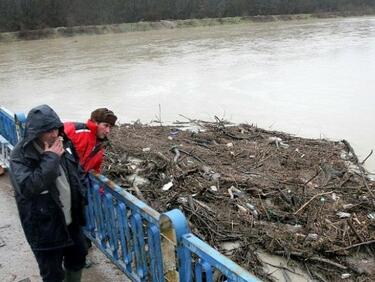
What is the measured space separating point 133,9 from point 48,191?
53224 mm

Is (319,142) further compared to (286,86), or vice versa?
(286,86)

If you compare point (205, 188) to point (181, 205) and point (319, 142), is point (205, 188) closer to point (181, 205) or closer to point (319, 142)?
point (181, 205)

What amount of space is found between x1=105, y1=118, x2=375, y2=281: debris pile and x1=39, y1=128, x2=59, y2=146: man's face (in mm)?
2342

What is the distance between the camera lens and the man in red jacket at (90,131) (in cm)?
349

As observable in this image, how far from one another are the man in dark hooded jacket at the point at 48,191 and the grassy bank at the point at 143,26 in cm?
4075

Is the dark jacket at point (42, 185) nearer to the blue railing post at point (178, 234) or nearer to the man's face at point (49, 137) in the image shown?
the man's face at point (49, 137)

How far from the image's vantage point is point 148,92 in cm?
1725

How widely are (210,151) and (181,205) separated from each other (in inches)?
105

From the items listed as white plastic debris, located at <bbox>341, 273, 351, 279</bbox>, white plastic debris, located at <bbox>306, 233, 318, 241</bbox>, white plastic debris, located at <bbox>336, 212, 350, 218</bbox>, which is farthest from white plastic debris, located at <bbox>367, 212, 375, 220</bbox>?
white plastic debris, located at <bbox>341, 273, 351, 279</bbox>

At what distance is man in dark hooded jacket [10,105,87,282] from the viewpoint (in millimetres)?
2820

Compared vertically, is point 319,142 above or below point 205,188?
below

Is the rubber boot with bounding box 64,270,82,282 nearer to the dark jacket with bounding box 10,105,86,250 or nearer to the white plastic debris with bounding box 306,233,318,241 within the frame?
the dark jacket with bounding box 10,105,86,250

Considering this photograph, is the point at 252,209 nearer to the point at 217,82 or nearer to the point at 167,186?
the point at 167,186

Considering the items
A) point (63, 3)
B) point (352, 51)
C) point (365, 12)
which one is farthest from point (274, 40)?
point (365, 12)
